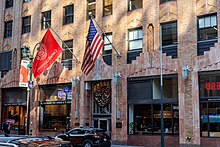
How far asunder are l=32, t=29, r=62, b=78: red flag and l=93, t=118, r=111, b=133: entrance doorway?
20.7 feet

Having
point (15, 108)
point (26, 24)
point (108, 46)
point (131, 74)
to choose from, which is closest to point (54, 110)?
point (15, 108)

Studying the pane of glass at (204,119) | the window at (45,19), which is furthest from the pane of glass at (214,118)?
the window at (45,19)

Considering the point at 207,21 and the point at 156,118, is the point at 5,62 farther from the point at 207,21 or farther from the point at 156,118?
the point at 207,21

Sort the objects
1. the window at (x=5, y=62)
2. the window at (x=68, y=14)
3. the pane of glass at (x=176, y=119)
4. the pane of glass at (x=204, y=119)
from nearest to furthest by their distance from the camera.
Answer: the pane of glass at (x=204, y=119)
the pane of glass at (x=176, y=119)
the window at (x=68, y=14)
the window at (x=5, y=62)

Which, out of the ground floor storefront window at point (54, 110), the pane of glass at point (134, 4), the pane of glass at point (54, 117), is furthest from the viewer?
the pane of glass at point (54, 117)

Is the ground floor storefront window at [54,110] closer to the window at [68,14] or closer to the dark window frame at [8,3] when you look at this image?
the window at [68,14]

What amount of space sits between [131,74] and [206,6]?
7.43 metres

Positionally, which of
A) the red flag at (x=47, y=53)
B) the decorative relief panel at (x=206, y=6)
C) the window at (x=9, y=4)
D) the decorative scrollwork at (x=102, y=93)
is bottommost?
the decorative scrollwork at (x=102, y=93)

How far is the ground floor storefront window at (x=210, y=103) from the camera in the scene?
20891mm

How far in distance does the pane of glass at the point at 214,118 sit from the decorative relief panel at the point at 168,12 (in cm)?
690

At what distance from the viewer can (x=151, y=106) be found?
941 inches

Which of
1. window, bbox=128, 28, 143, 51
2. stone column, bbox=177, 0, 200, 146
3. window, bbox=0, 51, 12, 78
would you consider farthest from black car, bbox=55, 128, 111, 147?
window, bbox=0, 51, 12, 78

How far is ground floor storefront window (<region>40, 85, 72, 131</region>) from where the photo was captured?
95.1 ft

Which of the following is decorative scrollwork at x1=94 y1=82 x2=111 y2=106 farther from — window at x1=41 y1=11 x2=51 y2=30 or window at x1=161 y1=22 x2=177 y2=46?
window at x1=41 y1=11 x2=51 y2=30
